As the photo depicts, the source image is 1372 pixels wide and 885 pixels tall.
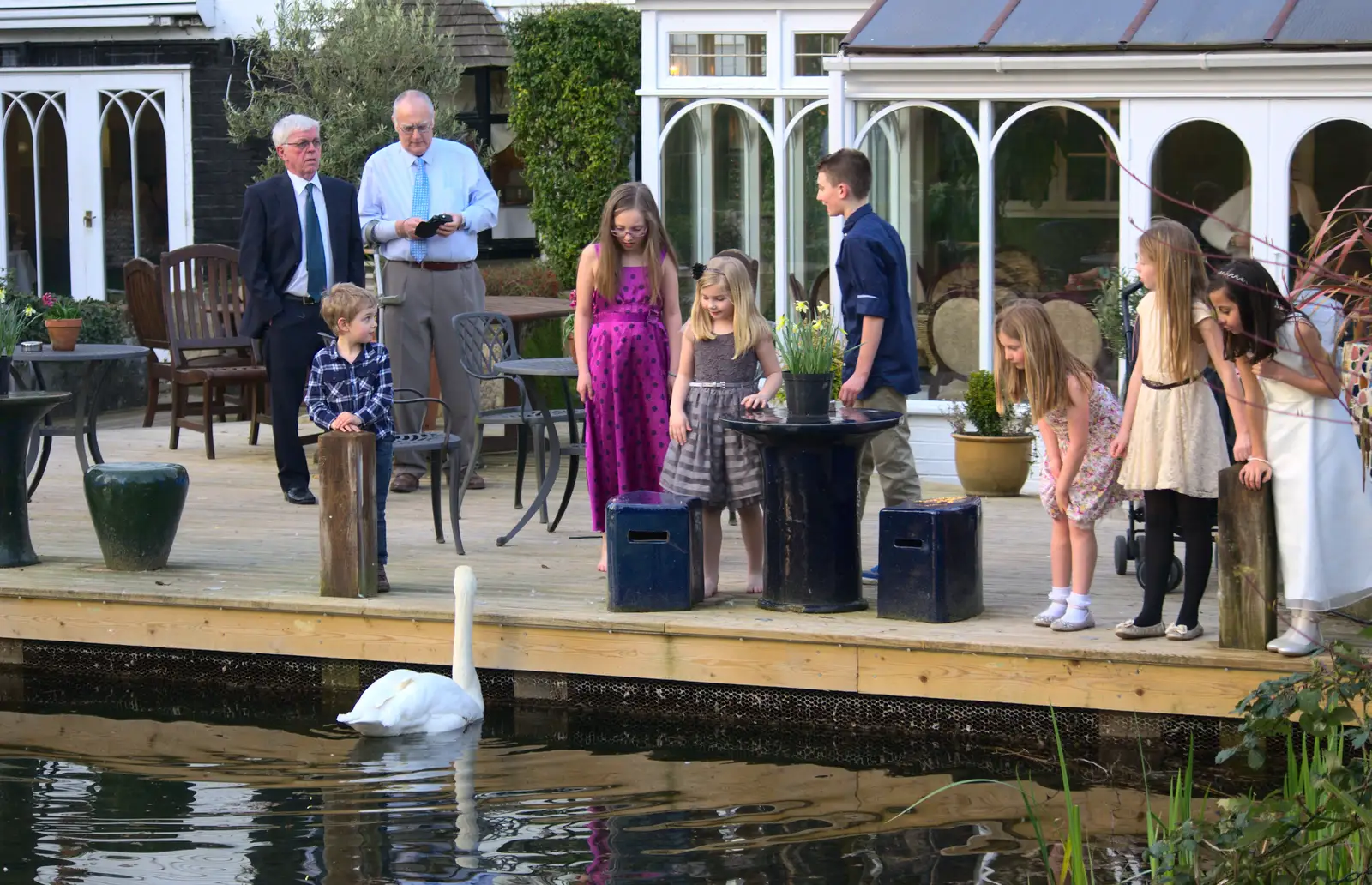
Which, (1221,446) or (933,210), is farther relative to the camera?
(933,210)

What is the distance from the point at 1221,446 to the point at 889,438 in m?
1.39

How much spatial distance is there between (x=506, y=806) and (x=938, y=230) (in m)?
4.89

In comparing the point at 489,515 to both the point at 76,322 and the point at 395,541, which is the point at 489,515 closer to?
the point at 395,541

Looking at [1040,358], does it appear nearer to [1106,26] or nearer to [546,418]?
[546,418]

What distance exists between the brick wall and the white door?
→ 9 cm

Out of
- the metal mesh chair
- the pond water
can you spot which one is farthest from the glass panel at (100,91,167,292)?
the pond water

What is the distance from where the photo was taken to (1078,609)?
620 cm

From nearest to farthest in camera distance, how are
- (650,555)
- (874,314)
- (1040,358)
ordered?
1. (1040,358)
2. (650,555)
3. (874,314)

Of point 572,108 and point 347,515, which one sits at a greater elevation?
point 572,108

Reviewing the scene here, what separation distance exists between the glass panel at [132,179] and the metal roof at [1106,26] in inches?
277

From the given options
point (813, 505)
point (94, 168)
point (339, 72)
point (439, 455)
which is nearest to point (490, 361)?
point (439, 455)

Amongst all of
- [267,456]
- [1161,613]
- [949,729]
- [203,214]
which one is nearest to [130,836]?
[949,729]

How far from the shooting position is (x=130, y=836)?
543 cm

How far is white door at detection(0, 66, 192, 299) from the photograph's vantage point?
1456 centimetres
